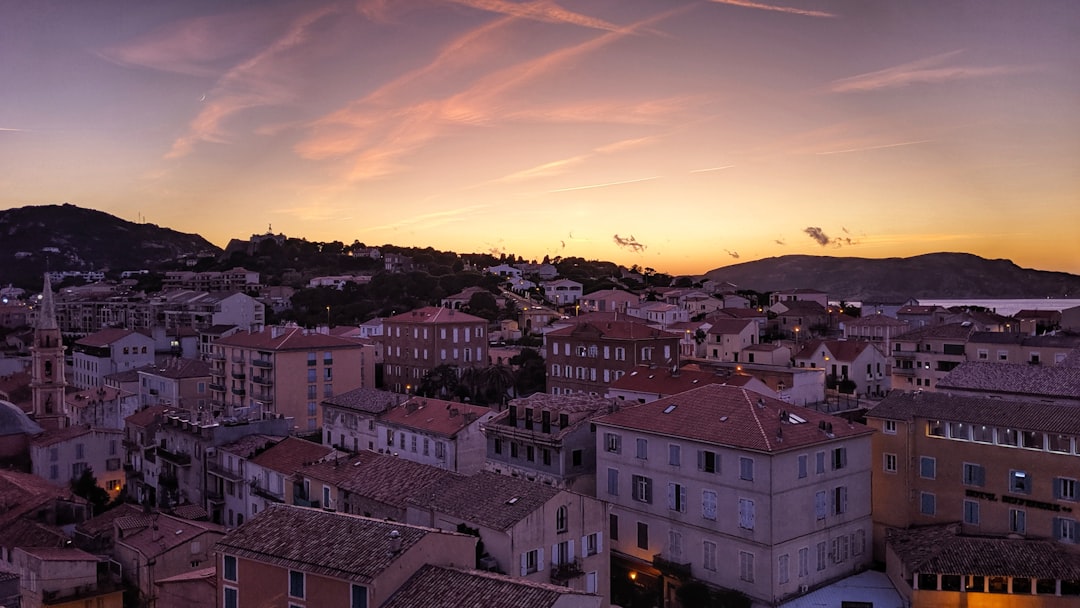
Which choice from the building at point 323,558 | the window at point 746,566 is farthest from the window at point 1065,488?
the building at point 323,558

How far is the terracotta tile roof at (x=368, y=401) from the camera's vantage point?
1900 inches

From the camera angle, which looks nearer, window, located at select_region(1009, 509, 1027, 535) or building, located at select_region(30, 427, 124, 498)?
window, located at select_region(1009, 509, 1027, 535)

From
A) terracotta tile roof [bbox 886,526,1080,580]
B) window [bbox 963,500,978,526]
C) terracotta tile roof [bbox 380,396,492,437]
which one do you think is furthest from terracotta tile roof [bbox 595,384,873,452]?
terracotta tile roof [bbox 380,396,492,437]

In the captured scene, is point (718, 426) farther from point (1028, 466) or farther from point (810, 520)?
point (1028, 466)

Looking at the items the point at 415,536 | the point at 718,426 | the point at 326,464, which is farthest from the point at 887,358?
the point at 415,536

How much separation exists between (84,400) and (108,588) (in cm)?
3882

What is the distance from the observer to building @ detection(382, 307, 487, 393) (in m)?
77.1

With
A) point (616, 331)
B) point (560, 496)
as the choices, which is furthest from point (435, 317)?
point (560, 496)

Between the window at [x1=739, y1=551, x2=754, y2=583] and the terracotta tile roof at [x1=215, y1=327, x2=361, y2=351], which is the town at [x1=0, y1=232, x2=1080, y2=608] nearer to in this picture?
the window at [x1=739, y1=551, x2=754, y2=583]

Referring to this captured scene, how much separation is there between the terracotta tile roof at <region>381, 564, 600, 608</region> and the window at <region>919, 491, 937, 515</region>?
24088 mm

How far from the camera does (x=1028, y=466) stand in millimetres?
33312

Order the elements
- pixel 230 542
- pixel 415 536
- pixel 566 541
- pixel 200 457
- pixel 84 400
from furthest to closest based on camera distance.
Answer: pixel 84 400 < pixel 200 457 < pixel 566 541 < pixel 230 542 < pixel 415 536

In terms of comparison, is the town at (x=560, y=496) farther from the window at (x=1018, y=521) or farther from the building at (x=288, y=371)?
the building at (x=288, y=371)

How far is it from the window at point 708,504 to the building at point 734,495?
47mm
